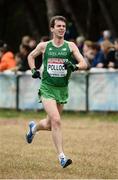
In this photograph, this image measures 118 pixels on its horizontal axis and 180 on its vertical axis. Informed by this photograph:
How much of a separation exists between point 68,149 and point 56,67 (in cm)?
274

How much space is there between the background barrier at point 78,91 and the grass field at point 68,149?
311 millimetres

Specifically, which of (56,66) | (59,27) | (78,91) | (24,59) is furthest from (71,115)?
(59,27)

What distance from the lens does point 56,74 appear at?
11172mm

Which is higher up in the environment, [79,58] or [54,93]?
[79,58]

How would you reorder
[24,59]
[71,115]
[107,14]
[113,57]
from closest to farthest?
[113,57] < [71,115] < [24,59] < [107,14]

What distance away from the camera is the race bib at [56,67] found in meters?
11.1

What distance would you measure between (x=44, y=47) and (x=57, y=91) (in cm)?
68

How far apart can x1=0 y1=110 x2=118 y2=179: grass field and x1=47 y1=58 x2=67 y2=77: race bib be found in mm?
1325

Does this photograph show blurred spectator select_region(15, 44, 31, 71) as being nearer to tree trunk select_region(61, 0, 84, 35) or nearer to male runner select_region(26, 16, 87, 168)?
tree trunk select_region(61, 0, 84, 35)

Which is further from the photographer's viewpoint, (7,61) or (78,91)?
(7,61)

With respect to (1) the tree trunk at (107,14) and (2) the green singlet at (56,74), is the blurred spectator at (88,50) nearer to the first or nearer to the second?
(2) the green singlet at (56,74)

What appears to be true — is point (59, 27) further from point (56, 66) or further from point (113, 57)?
point (113, 57)

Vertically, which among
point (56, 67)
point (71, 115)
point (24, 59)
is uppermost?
point (56, 67)

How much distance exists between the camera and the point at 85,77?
2027cm
